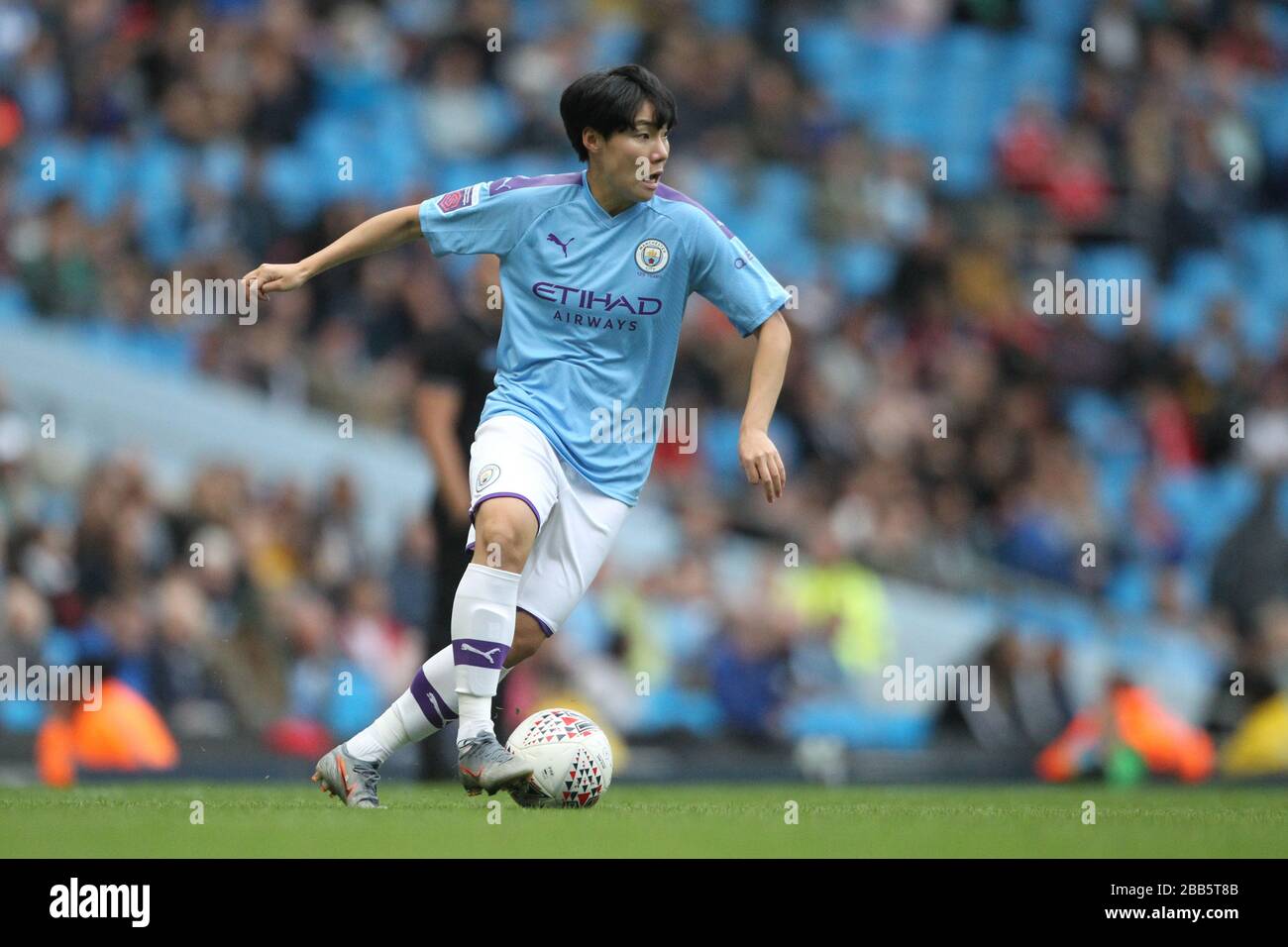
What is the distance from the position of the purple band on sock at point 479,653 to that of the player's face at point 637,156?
157cm

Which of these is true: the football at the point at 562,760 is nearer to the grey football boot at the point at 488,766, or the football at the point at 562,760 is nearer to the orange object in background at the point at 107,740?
the grey football boot at the point at 488,766

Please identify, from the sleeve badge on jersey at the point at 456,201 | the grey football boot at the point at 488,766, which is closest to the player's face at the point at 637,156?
the sleeve badge on jersey at the point at 456,201

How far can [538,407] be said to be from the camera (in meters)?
6.87

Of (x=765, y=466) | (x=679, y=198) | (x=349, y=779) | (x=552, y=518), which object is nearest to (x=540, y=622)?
(x=552, y=518)

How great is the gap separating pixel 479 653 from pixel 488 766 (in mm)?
385

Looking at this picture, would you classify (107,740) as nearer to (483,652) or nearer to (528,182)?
(483,652)

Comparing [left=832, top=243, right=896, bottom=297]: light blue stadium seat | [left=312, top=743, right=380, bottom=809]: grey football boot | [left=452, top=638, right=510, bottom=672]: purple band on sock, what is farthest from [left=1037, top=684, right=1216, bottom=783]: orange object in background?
[left=452, top=638, right=510, bottom=672]: purple band on sock

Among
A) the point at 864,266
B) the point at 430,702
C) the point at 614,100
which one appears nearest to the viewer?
the point at 614,100

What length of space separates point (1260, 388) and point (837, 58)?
4.97 meters

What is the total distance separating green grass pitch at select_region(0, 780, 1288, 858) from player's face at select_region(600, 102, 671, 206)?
6.85 ft

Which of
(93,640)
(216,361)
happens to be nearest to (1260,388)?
(216,361)

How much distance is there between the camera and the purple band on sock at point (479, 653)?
6.56 metres

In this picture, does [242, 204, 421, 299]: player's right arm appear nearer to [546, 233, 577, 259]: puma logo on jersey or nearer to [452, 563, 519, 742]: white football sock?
[546, 233, 577, 259]: puma logo on jersey

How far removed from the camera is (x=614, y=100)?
22.2 ft
